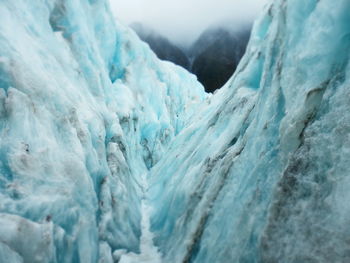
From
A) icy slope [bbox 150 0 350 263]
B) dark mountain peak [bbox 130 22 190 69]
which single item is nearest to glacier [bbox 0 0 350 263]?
icy slope [bbox 150 0 350 263]

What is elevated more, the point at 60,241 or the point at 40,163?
the point at 40,163

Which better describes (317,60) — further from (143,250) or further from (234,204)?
(143,250)

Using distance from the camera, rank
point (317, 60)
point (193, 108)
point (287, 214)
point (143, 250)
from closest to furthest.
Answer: point (287, 214)
point (317, 60)
point (143, 250)
point (193, 108)

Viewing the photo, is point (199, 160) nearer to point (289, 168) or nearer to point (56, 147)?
point (56, 147)

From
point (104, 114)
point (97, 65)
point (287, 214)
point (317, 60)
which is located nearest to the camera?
point (287, 214)

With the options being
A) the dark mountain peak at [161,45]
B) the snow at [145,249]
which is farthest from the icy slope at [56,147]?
the dark mountain peak at [161,45]

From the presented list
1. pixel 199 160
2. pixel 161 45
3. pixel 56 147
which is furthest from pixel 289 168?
pixel 161 45

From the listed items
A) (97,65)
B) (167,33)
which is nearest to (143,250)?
(97,65)
